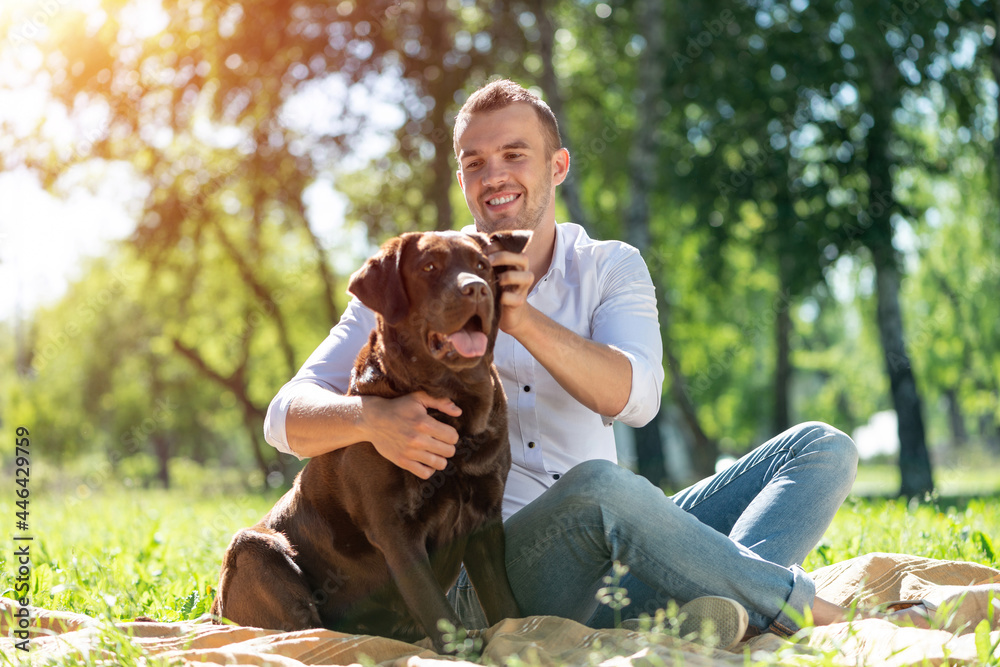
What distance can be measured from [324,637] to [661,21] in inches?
421

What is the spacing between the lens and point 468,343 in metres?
2.70

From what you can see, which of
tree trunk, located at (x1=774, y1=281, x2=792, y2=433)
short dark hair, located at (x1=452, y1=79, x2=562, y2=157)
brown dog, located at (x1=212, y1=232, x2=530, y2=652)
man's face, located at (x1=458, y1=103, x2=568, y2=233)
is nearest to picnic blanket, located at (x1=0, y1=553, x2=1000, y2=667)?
brown dog, located at (x1=212, y1=232, x2=530, y2=652)

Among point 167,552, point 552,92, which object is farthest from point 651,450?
point 167,552

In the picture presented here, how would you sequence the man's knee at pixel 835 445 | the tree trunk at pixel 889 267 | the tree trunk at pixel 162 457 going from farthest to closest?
the tree trunk at pixel 162 457, the tree trunk at pixel 889 267, the man's knee at pixel 835 445

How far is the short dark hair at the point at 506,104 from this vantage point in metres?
3.57

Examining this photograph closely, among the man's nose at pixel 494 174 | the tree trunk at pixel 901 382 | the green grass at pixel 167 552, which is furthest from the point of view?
the tree trunk at pixel 901 382

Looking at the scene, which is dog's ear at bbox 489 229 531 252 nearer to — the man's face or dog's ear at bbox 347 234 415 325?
dog's ear at bbox 347 234 415 325

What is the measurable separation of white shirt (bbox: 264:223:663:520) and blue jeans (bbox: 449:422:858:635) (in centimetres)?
39

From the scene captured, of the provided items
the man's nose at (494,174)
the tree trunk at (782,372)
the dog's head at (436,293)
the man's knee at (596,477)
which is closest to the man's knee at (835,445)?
the man's knee at (596,477)

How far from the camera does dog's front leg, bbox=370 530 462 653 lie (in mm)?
2646

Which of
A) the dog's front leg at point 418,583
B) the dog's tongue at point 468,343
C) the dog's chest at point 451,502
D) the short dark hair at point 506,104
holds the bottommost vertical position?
the dog's front leg at point 418,583

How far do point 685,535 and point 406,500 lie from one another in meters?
0.91

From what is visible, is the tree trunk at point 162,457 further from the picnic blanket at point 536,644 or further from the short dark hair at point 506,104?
the picnic blanket at point 536,644

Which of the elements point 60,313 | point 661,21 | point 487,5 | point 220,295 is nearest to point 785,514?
point 661,21
